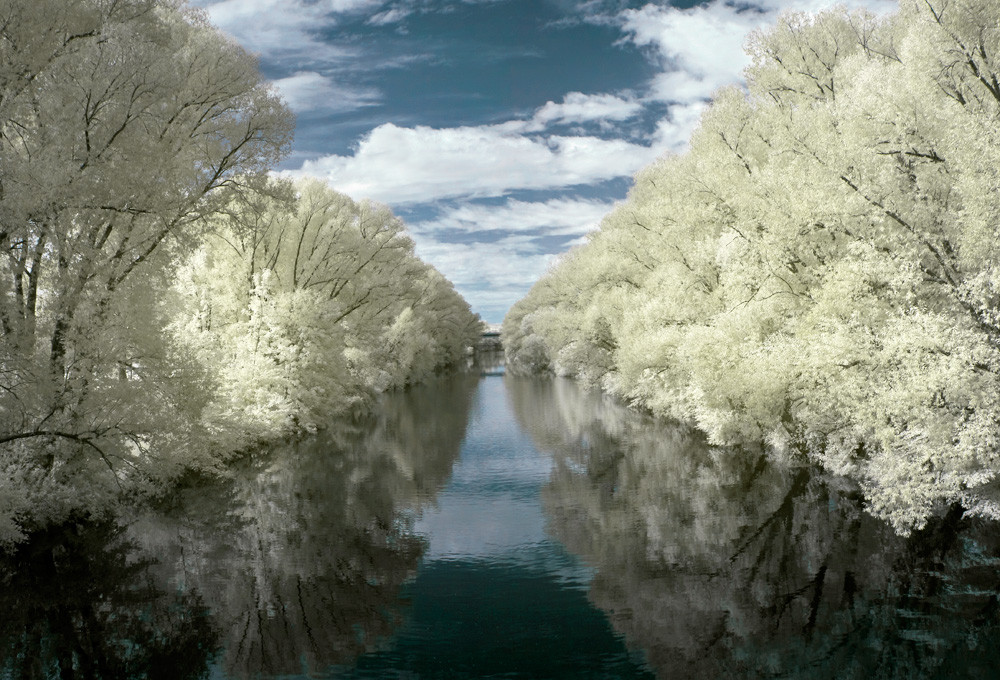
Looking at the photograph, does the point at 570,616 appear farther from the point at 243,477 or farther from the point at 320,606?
the point at 243,477

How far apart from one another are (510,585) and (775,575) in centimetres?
558

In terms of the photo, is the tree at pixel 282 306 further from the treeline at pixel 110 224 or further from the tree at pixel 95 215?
the tree at pixel 95 215

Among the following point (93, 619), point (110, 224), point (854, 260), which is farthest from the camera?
point (854, 260)

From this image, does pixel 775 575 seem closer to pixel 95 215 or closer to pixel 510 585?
pixel 510 585

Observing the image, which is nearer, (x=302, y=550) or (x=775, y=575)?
(x=775, y=575)

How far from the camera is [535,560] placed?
54.9ft

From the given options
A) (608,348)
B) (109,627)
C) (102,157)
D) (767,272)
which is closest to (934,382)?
(767,272)

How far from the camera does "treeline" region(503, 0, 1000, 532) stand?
47.1 ft

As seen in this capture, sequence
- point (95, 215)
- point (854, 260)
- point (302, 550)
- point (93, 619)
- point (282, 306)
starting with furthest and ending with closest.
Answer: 1. point (282, 306)
2. point (854, 260)
3. point (302, 550)
4. point (95, 215)
5. point (93, 619)

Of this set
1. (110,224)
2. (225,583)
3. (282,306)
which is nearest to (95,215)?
(110,224)

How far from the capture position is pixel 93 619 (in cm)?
1323

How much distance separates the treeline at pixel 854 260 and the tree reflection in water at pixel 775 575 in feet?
3.47

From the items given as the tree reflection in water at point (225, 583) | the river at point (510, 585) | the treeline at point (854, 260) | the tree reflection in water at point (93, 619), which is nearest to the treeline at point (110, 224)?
the tree reflection in water at point (93, 619)

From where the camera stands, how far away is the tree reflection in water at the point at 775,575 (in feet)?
38.2
